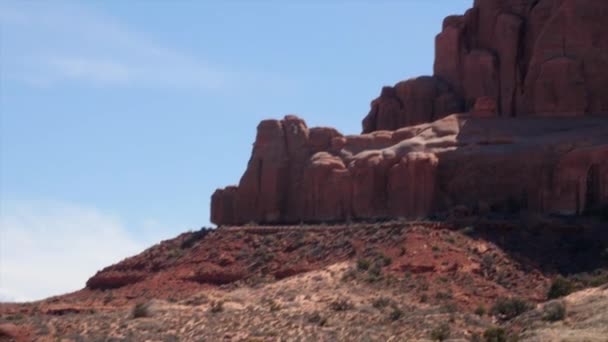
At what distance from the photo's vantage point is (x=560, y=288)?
69812 millimetres

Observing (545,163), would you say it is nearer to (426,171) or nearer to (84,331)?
(426,171)

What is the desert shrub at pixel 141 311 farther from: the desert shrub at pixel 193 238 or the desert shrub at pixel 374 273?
the desert shrub at pixel 193 238

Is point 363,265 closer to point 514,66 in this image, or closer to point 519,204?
point 519,204

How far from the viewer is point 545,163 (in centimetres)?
8112

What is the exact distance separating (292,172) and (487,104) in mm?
11208

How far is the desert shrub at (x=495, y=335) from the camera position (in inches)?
2431

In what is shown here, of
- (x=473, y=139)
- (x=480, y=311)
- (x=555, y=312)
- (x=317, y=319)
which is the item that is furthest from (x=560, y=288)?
(x=473, y=139)

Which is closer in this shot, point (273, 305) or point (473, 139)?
point (273, 305)

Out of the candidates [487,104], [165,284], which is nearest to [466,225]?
[487,104]

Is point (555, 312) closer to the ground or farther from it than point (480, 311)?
closer to the ground

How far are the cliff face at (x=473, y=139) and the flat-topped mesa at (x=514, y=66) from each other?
69 mm

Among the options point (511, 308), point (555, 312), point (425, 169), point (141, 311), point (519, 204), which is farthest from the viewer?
point (425, 169)

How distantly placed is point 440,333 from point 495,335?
238 centimetres

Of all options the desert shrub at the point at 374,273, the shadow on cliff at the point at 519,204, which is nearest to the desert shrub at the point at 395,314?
the desert shrub at the point at 374,273
